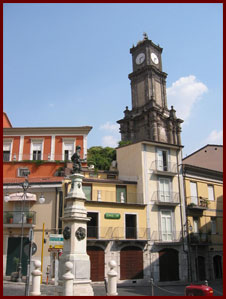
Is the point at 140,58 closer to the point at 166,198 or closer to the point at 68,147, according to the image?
the point at 68,147

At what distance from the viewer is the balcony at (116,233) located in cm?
2528

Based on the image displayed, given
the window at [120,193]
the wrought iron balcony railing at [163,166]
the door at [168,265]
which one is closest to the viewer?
the door at [168,265]

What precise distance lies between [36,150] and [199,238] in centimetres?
2023

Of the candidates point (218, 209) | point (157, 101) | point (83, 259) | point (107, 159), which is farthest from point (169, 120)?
point (83, 259)

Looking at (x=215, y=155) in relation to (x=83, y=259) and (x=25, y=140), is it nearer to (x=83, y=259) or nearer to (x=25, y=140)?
(x=25, y=140)

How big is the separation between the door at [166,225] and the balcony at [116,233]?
1.89m

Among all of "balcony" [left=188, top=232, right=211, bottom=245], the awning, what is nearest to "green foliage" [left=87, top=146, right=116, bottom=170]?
the awning

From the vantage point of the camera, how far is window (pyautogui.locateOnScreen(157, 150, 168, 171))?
30.5 metres

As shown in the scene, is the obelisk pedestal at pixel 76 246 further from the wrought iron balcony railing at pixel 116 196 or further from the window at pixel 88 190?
the wrought iron balcony railing at pixel 116 196

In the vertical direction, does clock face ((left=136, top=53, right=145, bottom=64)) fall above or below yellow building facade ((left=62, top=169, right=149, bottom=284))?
above

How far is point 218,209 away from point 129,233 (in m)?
11.1

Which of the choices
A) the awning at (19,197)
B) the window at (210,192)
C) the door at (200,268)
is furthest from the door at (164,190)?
the awning at (19,197)

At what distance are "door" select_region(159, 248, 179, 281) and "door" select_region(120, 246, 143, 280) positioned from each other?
1.97 metres

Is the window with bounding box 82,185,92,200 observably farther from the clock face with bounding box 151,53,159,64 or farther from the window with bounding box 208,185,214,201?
the clock face with bounding box 151,53,159,64
